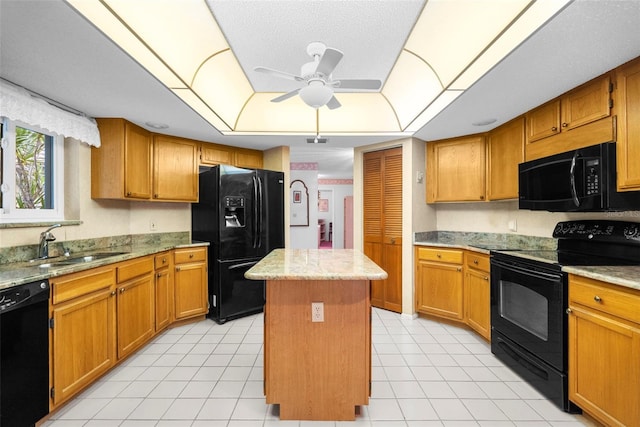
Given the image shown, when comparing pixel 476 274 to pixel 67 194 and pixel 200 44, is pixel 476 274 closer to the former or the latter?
pixel 200 44

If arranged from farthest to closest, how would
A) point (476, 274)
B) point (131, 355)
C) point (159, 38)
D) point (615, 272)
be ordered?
point (476, 274) → point (131, 355) → point (159, 38) → point (615, 272)

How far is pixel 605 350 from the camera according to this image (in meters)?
1.53

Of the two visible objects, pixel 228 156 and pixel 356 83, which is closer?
pixel 356 83

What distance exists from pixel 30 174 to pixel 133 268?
1103 millimetres

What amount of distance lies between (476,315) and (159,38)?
3460mm

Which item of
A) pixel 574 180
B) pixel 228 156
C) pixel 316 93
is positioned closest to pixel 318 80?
pixel 316 93

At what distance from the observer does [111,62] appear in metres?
1.69

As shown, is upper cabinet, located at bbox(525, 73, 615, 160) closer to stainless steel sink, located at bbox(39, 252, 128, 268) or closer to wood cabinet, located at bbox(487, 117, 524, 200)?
wood cabinet, located at bbox(487, 117, 524, 200)

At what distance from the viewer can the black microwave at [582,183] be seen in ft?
5.74

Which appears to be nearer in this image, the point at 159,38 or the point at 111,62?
the point at 111,62

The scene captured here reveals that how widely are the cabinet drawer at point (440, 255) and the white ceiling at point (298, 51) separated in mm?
1338

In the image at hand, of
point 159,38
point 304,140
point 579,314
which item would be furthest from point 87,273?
point 579,314

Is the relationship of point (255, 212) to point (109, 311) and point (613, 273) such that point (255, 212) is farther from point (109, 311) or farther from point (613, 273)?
point (613, 273)

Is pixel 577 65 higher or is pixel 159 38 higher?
pixel 159 38
